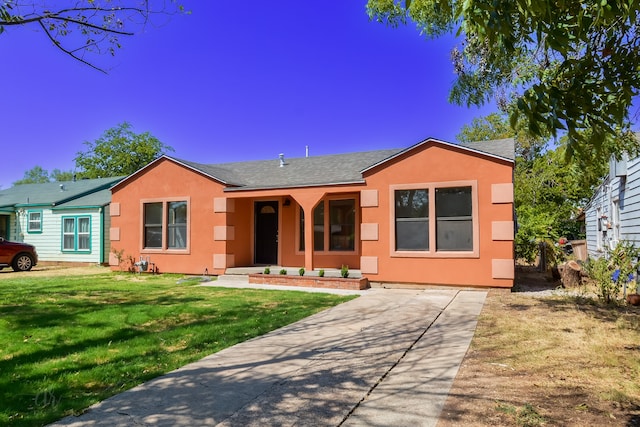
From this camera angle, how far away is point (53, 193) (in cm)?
2094

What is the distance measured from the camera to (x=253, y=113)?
2195cm

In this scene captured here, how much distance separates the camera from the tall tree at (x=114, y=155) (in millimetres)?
39500

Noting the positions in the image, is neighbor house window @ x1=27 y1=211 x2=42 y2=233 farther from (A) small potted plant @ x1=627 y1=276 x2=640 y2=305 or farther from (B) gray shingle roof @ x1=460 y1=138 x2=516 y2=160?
(A) small potted plant @ x1=627 y1=276 x2=640 y2=305

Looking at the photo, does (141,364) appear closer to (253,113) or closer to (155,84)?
(155,84)

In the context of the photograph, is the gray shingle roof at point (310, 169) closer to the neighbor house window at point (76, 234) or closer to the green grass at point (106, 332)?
the green grass at point (106, 332)

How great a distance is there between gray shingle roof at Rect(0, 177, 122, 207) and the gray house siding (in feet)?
61.3

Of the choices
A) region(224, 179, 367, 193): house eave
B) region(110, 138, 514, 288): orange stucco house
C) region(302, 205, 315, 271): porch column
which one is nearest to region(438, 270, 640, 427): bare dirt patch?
region(110, 138, 514, 288): orange stucco house

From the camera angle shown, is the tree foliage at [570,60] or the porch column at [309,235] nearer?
the tree foliage at [570,60]

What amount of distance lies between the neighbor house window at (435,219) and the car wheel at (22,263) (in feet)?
46.7

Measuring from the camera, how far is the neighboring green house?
57.5 ft

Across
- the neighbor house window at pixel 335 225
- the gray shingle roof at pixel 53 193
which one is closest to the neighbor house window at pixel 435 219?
the neighbor house window at pixel 335 225

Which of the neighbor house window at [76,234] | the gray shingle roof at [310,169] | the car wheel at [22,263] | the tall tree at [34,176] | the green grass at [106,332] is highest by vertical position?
the tall tree at [34,176]

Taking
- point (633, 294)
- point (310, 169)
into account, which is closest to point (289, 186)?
point (310, 169)

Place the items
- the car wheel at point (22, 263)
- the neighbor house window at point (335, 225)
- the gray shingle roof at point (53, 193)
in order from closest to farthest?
1. the neighbor house window at point (335, 225)
2. the car wheel at point (22, 263)
3. the gray shingle roof at point (53, 193)
